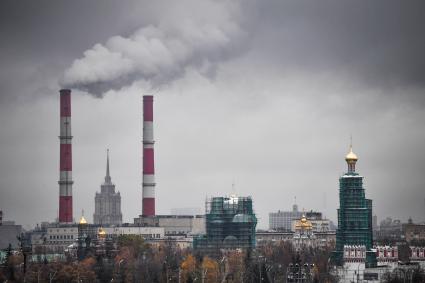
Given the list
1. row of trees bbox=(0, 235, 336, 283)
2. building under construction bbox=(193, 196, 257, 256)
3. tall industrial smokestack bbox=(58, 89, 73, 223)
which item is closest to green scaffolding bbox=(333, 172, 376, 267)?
row of trees bbox=(0, 235, 336, 283)

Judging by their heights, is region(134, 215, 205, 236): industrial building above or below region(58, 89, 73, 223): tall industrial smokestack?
below

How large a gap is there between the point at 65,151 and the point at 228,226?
17.7 m

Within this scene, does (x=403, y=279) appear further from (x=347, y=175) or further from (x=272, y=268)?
(x=347, y=175)

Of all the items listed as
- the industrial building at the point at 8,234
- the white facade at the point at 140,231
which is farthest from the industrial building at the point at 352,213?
the industrial building at the point at 8,234

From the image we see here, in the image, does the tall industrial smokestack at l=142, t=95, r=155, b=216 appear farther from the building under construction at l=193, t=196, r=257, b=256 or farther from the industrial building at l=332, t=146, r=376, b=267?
the industrial building at l=332, t=146, r=376, b=267

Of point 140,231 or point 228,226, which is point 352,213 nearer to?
point 228,226

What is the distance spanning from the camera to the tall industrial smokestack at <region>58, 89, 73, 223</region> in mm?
140000

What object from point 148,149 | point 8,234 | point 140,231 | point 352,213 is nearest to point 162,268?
point 352,213

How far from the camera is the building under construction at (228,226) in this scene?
146m

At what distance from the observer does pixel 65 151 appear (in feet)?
467

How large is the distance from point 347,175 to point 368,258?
8487 mm

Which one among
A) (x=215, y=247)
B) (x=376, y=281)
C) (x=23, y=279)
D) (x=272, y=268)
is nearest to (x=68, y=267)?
(x=23, y=279)

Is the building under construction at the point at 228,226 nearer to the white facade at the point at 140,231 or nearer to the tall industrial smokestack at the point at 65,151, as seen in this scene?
the tall industrial smokestack at the point at 65,151

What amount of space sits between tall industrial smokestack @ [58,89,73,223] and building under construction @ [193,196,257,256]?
13.1 meters
